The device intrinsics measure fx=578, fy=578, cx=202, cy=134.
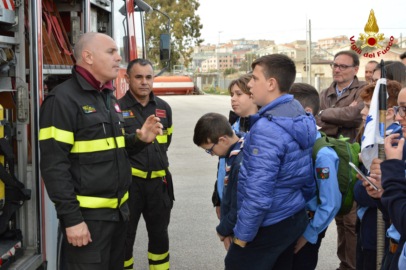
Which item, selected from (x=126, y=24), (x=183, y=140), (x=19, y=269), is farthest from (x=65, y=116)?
(x=183, y=140)

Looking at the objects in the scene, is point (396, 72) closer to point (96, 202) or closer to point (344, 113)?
point (344, 113)

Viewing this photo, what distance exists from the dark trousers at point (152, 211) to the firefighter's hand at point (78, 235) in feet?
4.33

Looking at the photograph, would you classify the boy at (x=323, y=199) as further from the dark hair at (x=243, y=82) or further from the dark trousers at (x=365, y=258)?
the dark hair at (x=243, y=82)

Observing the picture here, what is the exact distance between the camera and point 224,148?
12.1 ft

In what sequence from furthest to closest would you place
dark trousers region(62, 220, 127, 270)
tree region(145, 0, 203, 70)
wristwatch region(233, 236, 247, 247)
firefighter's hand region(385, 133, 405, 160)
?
1. tree region(145, 0, 203, 70)
2. dark trousers region(62, 220, 127, 270)
3. wristwatch region(233, 236, 247, 247)
4. firefighter's hand region(385, 133, 405, 160)

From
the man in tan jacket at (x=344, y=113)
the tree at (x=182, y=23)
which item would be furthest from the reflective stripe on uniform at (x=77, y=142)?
the tree at (x=182, y=23)

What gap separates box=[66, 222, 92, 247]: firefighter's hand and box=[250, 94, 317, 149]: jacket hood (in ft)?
3.85

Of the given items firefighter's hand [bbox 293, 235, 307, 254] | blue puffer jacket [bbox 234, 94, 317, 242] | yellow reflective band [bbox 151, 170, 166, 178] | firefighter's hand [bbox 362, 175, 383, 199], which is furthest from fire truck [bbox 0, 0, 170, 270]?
firefighter's hand [bbox 362, 175, 383, 199]

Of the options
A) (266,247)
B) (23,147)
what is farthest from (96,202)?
(266,247)

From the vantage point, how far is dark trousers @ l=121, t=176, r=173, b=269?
4.65 metres

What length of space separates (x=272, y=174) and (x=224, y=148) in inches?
23.8

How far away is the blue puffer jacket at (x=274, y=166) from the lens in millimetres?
3160

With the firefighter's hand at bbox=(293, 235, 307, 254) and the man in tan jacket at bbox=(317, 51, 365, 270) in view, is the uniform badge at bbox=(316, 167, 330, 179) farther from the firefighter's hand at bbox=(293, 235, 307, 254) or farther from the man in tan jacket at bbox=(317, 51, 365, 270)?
the man in tan jacket at bbox=(317, 51, 365, 270)

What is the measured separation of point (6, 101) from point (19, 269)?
1.03 metres
